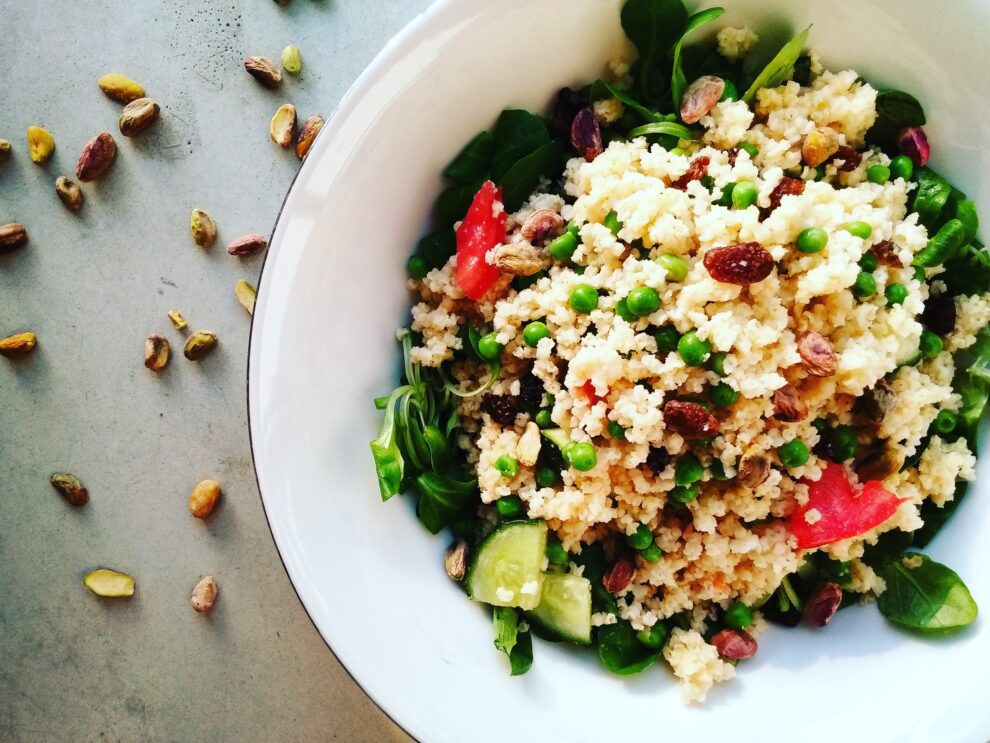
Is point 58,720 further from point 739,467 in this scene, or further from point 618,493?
point 739,467

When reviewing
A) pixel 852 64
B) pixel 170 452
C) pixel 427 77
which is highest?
pixel 852 64

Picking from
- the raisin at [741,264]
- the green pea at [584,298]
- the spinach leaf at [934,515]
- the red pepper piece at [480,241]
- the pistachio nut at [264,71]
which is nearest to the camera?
the raisin at [741,264]

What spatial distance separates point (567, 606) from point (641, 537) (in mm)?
203

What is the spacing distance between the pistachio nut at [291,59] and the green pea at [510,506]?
3.75 feet

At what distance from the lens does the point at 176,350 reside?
6.20 feet

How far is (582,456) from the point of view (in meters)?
1.38

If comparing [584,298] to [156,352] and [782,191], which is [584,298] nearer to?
[782,191]

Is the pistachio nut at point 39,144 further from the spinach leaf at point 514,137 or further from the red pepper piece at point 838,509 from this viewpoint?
the red pepper piece at point 838,509

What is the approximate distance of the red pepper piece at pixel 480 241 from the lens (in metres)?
1.50

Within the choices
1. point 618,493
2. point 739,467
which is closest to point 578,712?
point 618,493

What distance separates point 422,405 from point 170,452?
0.73 metres

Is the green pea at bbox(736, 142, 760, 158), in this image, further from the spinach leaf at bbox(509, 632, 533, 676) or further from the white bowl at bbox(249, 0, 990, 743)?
the spinach leaf at bbox(509, 632, 533, 676)

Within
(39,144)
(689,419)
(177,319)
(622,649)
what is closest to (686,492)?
(689,419)

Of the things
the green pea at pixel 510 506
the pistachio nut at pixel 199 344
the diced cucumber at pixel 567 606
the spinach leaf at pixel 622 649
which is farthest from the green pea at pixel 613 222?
the pistachio nut at pixel 199 344
